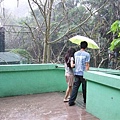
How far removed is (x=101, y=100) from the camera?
3.47m

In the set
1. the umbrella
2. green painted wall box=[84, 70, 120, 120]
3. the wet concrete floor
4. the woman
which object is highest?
the umbrella

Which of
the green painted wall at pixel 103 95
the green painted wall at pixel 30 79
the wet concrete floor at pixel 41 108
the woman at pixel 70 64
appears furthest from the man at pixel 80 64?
the green painted wall at pixel 30 79

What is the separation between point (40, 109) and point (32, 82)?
4.35 feet

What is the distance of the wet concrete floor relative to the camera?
144 inches

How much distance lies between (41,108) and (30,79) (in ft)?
4.23

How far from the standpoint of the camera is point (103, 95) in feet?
11.2

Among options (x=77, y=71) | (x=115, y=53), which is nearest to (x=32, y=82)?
(x=77, y=71)

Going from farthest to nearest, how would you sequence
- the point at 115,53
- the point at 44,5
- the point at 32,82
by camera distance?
the point at 115,53 → the point at 44,5 → the point at 32,82

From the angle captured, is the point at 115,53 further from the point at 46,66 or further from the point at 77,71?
the point at 77,71

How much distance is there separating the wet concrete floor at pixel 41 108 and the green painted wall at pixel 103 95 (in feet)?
0.69

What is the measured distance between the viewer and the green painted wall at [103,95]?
308 cm

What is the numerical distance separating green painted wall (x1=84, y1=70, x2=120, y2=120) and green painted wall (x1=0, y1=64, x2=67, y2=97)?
179cm

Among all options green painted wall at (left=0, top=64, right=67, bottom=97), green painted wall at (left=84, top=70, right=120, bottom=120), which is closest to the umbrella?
green painted wall at (left=84, top=70, right=120, bottom=120)

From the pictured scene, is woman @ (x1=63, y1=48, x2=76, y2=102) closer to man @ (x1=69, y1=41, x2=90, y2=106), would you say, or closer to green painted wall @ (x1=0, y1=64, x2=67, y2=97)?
man @ (x1=69, y1=41, x2=90, y2=106)
